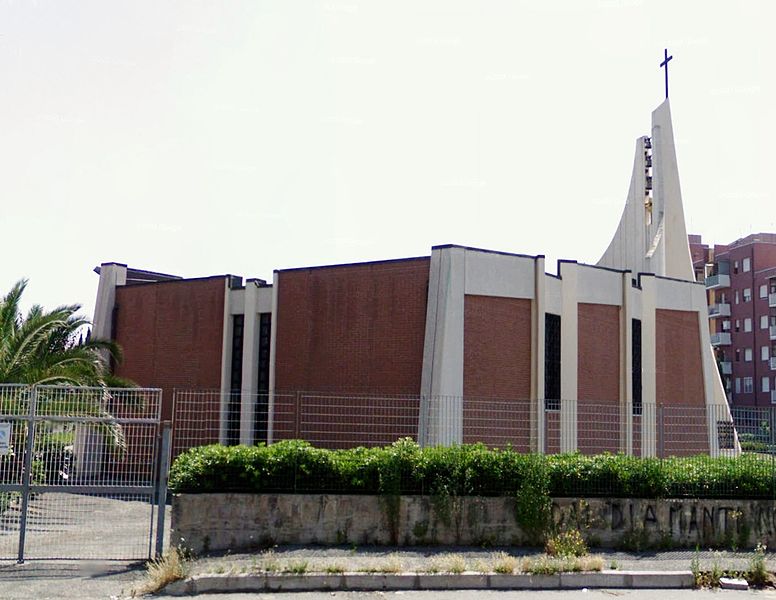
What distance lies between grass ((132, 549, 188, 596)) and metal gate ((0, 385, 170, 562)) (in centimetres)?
123

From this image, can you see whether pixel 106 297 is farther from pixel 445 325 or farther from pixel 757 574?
pixel 757 574

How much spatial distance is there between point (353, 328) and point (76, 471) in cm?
1190

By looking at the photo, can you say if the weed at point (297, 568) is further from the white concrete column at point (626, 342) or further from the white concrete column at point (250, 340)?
the white concrete column at point (626, 342)

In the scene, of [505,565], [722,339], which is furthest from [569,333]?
[722,339]

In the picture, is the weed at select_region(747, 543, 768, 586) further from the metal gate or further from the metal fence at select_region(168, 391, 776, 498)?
the metal gate

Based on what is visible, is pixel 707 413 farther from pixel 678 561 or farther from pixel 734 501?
pixel 678 561

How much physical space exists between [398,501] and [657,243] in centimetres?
2248

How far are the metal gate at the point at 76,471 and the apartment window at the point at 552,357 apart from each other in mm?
12901

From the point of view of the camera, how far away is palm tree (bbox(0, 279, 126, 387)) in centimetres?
1750

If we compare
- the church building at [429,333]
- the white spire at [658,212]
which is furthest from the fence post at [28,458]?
the white spire at [658,212]

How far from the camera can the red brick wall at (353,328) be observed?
22172 millimetres

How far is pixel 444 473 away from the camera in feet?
41.2

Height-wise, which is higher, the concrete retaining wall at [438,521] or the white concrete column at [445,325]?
the white concrete column at [445,325]

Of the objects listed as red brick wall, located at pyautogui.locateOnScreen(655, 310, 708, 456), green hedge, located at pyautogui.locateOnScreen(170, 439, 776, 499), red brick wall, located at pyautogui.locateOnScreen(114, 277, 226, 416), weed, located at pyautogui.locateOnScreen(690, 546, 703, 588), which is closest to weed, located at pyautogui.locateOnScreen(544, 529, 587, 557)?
green hedge, located at pyautogui.locateOnScreen(170, 439, 776, 499)
